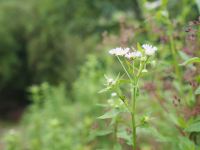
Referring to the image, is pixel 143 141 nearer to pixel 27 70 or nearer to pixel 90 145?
pixel 90 145

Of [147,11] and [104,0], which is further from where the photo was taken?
[104,0]

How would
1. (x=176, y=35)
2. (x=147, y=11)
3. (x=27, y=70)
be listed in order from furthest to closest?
(x=27, y=70), (x=147, y=11), (x=176, y=35)

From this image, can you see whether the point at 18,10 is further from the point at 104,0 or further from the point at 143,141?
the point at 143,141

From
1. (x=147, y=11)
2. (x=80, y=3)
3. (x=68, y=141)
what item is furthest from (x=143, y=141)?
(x=80, y=3)

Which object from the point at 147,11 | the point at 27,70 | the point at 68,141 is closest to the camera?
the point at 147,11

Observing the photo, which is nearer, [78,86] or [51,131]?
[51,131]

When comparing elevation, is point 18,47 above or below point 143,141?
above

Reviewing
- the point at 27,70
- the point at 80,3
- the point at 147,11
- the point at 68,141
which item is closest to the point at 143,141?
the point at 68,141

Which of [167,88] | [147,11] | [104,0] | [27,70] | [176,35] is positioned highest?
[104,0]

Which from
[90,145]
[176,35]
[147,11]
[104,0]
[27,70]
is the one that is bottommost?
[90,145]
